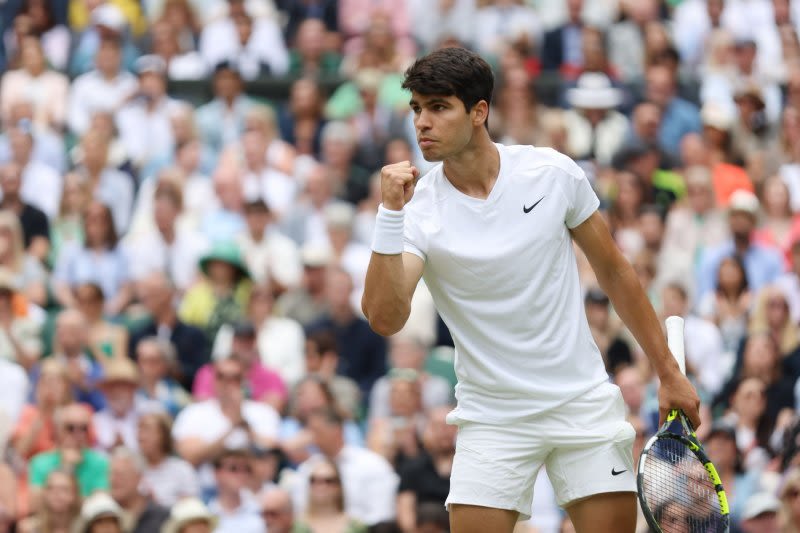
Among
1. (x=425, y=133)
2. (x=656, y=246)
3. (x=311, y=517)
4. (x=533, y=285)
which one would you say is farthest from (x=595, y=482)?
(x=656, y=246)

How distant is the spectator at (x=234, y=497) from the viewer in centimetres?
949

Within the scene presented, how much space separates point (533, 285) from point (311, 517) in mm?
4163

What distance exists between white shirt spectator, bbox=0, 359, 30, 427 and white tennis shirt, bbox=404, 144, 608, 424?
5495 mm

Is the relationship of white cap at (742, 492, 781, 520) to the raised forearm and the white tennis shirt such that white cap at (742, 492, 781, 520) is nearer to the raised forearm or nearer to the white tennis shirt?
the raised forearm

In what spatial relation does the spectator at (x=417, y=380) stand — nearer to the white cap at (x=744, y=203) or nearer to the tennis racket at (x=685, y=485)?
the white cap at (x=744, y=203)

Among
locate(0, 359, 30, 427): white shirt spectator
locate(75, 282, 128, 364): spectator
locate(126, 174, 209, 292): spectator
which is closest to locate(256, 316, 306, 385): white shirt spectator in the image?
locate(75, 282, 128, 364): spectator

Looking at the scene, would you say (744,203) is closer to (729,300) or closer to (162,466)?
(729,300)

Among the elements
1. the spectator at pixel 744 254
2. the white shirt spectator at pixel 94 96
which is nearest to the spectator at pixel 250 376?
the spectator at pixel 744 254

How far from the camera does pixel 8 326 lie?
37.0 feet

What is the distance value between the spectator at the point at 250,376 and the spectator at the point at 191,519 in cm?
132

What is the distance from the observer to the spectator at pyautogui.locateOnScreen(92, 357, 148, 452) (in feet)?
34.4

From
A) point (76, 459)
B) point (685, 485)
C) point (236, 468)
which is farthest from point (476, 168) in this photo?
point (76, 459)

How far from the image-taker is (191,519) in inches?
365

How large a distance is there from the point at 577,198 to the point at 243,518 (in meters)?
4.36
